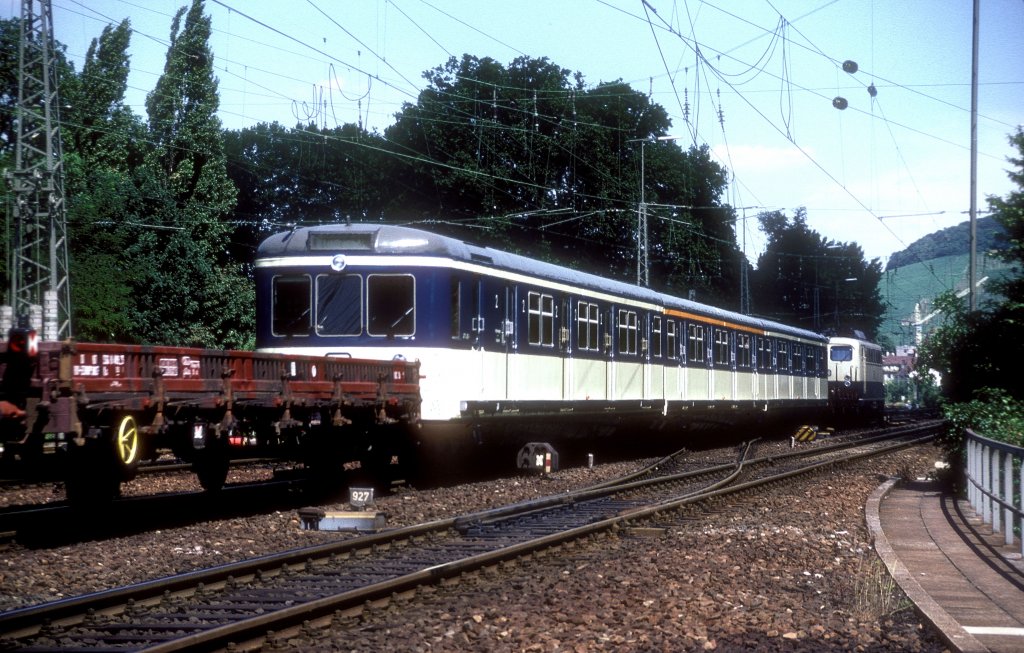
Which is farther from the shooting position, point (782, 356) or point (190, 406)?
point (782, 356)

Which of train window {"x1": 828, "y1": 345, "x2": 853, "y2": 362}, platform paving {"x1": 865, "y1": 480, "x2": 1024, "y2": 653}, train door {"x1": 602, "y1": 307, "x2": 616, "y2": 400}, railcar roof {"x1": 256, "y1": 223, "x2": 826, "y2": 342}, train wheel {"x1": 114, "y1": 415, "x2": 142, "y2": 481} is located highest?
railcar roof {"x1": 256, "y1": 223, "x2": 826, "y2": 342}

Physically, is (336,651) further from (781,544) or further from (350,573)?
(781,544)

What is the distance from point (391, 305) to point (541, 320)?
3421 mm

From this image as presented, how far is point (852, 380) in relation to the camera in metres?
46.7

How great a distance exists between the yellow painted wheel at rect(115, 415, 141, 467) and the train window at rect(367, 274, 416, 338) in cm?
578

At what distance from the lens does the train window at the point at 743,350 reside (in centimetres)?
3117

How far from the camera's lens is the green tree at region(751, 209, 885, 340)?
77250mm

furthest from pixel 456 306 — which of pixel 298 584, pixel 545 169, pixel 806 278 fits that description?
pixel 806 278

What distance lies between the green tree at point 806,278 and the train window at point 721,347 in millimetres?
46716

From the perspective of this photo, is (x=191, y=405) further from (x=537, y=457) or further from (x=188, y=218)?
(x=188, y=218)

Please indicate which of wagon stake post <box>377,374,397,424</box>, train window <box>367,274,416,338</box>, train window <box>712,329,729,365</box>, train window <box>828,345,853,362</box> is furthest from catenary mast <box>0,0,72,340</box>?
train window <box>828,345,853,362</box>

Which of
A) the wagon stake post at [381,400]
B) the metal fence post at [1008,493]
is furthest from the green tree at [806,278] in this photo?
the metal fence post at [1008,493]

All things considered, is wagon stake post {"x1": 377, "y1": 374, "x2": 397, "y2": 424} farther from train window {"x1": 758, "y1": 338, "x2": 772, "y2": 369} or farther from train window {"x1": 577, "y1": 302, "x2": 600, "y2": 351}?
train window {"x1": 758, "y1": 338, "x2": 772, "y2": 369}

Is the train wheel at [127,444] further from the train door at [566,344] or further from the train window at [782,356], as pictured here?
the train window at [782,356]
